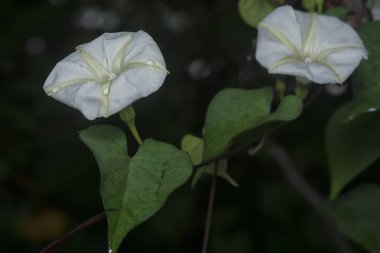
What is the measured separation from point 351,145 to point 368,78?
0.63ft

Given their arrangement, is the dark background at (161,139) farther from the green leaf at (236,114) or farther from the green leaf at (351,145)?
the green leaf at (236,114)

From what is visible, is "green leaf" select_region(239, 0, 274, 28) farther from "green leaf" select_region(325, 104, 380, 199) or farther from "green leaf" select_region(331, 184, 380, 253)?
"green leaf" select_region(331, 184, 380, 253)

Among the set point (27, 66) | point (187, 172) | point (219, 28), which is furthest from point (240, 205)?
point (187, 172)

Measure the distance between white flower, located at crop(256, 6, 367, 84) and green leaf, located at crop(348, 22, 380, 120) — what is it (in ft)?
0.11

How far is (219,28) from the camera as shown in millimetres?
1939

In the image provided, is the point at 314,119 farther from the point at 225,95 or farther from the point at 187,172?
the point at 187,172

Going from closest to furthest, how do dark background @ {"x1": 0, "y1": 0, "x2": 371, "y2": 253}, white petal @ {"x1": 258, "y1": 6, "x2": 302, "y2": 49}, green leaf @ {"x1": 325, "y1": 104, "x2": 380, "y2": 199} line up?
1. white petal @ {"x1": 258, "y1": 6, "x2": 302, "y2": 49}
2. green leaf @ {"x1": 325, "y1": 104, "x2": 380, "y2": 199}
3. dark background @ {"x1": 0, "y1": 0, "x2": 371, "y2": 253}

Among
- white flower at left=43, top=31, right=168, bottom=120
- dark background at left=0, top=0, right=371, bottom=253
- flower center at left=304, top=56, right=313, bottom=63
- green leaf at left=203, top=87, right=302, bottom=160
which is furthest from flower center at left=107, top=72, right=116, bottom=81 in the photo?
dark background at left=0, top=0, right=371, bottom=253

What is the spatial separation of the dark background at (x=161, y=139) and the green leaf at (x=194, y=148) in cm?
78

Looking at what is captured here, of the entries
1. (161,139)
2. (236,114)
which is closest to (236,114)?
(236,114)

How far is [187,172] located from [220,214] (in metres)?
1.27

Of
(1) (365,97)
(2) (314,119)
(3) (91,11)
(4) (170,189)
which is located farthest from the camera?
(3) (91,11)

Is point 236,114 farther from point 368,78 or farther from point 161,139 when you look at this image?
point 161,139

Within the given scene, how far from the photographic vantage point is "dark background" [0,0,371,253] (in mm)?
1833
